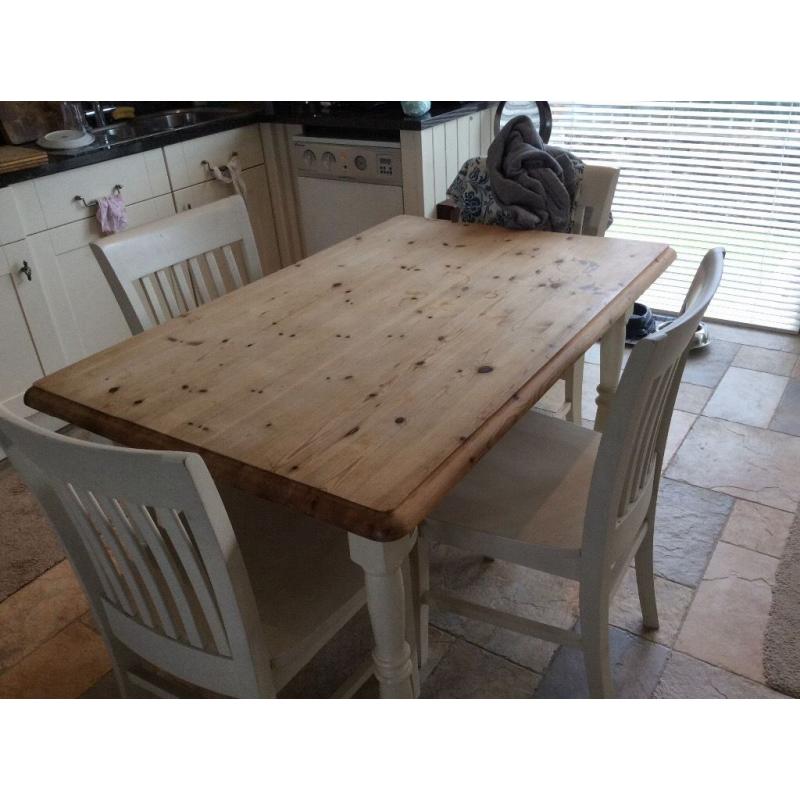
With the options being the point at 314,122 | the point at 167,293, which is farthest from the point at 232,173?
the point at 167,293

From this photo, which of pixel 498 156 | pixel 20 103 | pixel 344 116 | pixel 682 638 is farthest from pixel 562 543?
pixel 20 103

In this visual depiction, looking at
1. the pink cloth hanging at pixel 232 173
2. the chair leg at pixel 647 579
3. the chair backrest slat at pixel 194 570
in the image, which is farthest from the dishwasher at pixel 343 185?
the chair backrest slat at pixel 194 570

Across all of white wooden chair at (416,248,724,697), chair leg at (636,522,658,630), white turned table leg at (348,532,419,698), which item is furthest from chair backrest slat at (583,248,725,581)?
white turned table leg at (348,532,419,698)

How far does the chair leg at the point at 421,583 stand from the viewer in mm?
1628

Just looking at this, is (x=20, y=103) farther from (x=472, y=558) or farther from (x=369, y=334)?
(x=472, y=558)

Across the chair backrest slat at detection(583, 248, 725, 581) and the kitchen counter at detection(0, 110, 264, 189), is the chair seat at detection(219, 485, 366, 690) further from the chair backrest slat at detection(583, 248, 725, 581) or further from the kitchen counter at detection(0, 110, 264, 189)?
the kitchen counter at detection(0, 110, 264, 189)

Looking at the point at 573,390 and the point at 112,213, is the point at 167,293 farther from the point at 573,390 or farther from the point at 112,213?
the point at 573,390

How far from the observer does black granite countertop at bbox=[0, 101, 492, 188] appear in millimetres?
2699

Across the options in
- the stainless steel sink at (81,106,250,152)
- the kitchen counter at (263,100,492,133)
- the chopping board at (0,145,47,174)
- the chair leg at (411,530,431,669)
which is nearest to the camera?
the chair leg at (411,530,431,669)

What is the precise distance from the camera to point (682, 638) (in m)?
1.83

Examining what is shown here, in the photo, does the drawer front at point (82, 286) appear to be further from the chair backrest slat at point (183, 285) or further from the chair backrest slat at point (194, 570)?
the chair backrest slat at point (194, 570)

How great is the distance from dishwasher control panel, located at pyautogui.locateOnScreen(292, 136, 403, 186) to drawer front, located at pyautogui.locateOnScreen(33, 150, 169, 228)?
25.1 inches

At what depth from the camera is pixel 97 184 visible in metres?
2.74

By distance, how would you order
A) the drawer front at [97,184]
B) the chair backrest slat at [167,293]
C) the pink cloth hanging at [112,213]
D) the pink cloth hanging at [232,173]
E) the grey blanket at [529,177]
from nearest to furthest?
the chair backrest slat at [167,293] < the grey blanket at [529,177] < the drawer front at [97,184] < the pink cloth hanging at [112,213] < the pink cloth hanging at [232,173]
